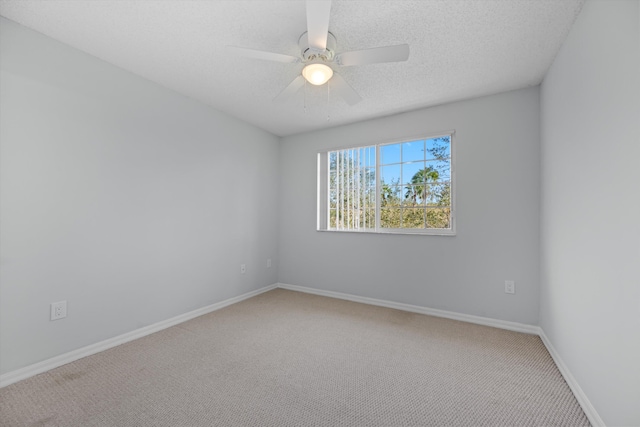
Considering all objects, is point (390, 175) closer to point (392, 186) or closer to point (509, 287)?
point (392, 186)

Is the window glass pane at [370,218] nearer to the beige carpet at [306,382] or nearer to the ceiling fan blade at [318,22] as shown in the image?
the beige carpet at [306,382]

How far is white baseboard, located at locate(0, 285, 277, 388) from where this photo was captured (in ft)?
5.62

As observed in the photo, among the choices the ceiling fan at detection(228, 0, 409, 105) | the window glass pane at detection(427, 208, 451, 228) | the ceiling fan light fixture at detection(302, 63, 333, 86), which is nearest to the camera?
the ceiling fan at detection(228, 0, 409, 105)

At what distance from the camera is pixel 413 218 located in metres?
3.16

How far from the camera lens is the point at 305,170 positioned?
12.8ft

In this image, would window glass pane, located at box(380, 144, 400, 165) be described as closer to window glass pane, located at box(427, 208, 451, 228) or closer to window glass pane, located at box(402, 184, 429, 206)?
window glass pane, located at box(402, 184, 429, 206)

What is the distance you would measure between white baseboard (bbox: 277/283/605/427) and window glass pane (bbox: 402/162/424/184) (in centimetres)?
146

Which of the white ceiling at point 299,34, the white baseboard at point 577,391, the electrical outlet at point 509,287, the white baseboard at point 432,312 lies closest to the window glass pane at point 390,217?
the white baseboard at point 432,312

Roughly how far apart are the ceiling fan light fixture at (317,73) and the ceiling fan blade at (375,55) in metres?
0.12

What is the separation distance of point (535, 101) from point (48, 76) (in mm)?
3995

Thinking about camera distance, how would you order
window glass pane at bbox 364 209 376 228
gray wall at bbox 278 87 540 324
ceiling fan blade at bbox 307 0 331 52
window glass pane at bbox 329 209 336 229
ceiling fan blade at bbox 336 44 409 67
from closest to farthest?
ceiling fan blade at bbox 307 0 331 52, ceiling fan blade at bbox 336 44 409 67, gray wall at bbox 278 87 540 324, window glass pane at bbox 364 209 376 228, window glass pane at bbox 329 209 336 229

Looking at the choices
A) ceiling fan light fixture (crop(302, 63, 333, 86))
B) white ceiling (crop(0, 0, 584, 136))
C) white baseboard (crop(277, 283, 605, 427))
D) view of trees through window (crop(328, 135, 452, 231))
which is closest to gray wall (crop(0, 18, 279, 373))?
white ceiling (crop(0, 0, 584, 136))

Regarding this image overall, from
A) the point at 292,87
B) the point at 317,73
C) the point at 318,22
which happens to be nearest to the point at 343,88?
the point at 317,73

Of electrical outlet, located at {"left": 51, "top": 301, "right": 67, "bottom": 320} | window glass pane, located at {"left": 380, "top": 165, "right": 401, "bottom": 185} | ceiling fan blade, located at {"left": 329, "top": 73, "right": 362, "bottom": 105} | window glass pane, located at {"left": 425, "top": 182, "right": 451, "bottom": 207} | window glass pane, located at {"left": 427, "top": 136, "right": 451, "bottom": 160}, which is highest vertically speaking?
ceiling fan blade, located at {"left": 329, "top": 73, "right": 362, "bottom": 105}
